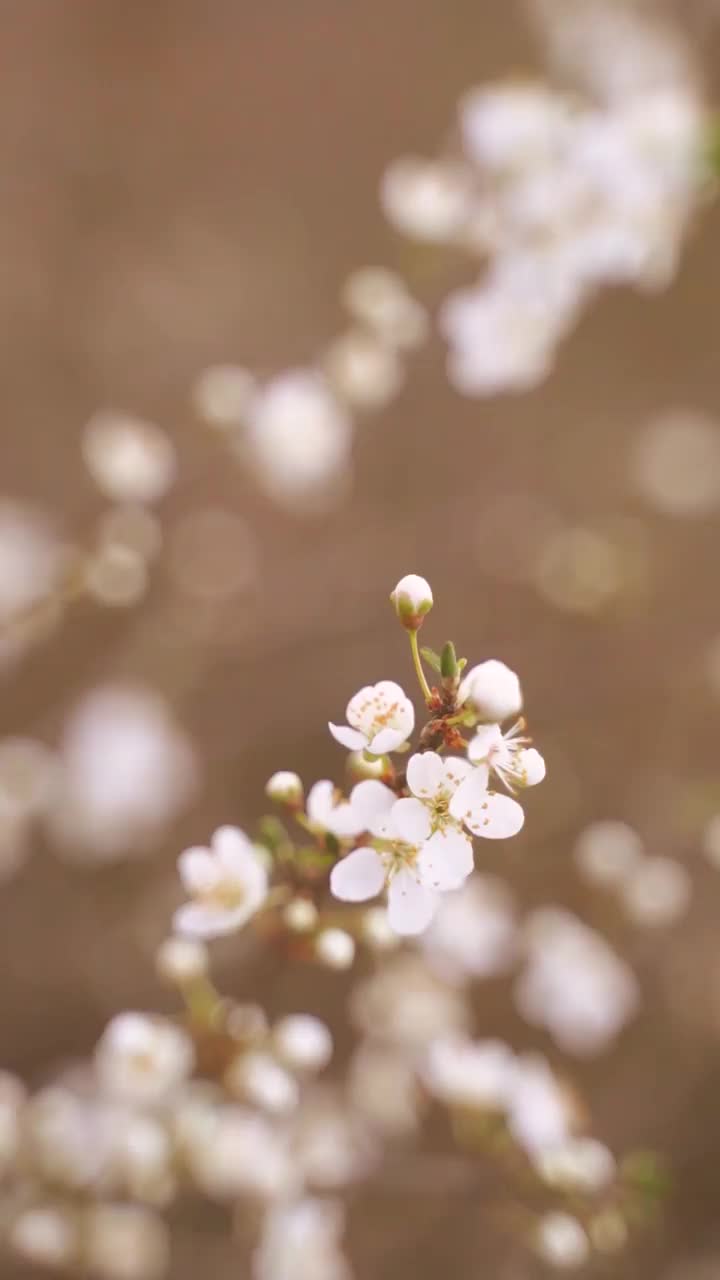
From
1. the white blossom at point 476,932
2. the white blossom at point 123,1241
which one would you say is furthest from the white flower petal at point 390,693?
the white blossom at point 123,1241

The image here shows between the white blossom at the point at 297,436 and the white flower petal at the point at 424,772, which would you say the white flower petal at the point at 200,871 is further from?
the white blossom at the point at 297,436

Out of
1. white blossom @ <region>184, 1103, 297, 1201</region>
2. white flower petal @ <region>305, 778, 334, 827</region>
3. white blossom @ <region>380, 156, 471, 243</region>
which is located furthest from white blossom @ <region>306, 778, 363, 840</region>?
white blossom @ <region>380, 156, 471, 243</region>

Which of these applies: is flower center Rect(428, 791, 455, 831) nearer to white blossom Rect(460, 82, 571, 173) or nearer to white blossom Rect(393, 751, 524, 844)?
white blossom Rect(393, 751, 524, 844)

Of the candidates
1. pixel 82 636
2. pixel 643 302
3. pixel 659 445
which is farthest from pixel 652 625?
pixel 82 636

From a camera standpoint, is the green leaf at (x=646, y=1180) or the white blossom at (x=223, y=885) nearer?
the white blossom at (x=223, y=885)

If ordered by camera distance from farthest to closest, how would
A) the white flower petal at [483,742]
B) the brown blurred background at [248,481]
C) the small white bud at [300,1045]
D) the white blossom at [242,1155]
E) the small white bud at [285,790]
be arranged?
1. the brown blurred background at [248,481]
2. the white blossom at [242,1155]
3. the small white bud at [300,1045]
4. the small white bud at [285,790]
5. the white flower petal at [483,742]

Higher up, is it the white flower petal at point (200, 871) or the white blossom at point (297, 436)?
the white blossom at point (297, 436)

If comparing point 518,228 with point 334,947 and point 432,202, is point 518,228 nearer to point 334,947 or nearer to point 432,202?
point 432,202

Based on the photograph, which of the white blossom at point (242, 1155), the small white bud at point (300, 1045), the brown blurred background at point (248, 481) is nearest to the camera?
the small white bud at point (300, 1045)
